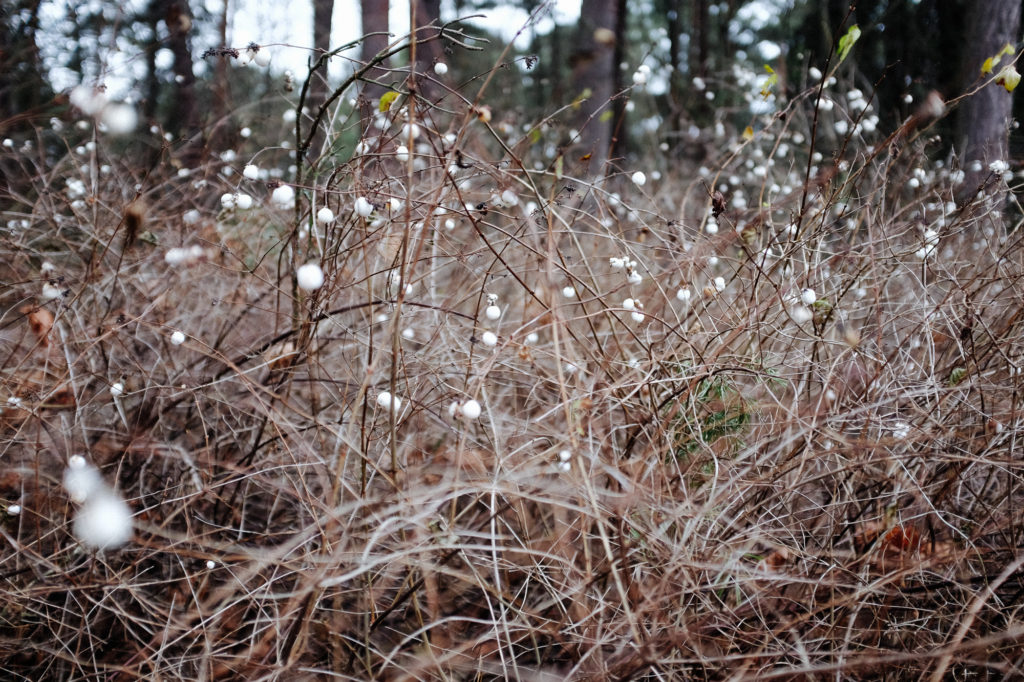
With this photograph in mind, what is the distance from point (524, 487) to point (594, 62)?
398 centimetres

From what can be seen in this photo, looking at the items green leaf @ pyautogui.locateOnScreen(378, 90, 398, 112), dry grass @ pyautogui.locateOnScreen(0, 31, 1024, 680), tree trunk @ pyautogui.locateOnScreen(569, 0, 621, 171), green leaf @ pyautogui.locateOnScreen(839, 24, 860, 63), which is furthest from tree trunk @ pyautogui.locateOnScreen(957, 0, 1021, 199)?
green leaf @ pyautogui.locateOnScreen(378, 90, 398, 112)

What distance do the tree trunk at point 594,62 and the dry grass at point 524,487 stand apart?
2.91m

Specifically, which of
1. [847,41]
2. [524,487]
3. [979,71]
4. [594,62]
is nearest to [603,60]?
[594,62]

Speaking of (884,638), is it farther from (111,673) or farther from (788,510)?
(111,673)

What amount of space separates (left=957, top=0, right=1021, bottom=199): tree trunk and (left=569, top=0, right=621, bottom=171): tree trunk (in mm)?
2455

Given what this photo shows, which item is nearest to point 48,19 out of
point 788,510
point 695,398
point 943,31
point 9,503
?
point 9,503

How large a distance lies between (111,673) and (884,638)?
1848mm

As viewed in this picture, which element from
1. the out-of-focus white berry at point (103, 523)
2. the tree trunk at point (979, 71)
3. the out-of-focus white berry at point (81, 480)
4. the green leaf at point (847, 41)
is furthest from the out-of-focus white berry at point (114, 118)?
the tree trunk at point (979, 71)

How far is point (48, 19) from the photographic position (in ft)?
17.0

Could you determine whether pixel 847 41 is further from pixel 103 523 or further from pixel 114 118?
pixel 114 118

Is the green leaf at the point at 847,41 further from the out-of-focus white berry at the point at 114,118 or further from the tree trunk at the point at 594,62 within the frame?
the out-of-focus white berry at the point at 114,118

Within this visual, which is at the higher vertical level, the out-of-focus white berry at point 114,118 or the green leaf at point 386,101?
the out-of-focus white berry at point 114,118

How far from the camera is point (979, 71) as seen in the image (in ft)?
14.0

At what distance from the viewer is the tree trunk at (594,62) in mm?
4594
